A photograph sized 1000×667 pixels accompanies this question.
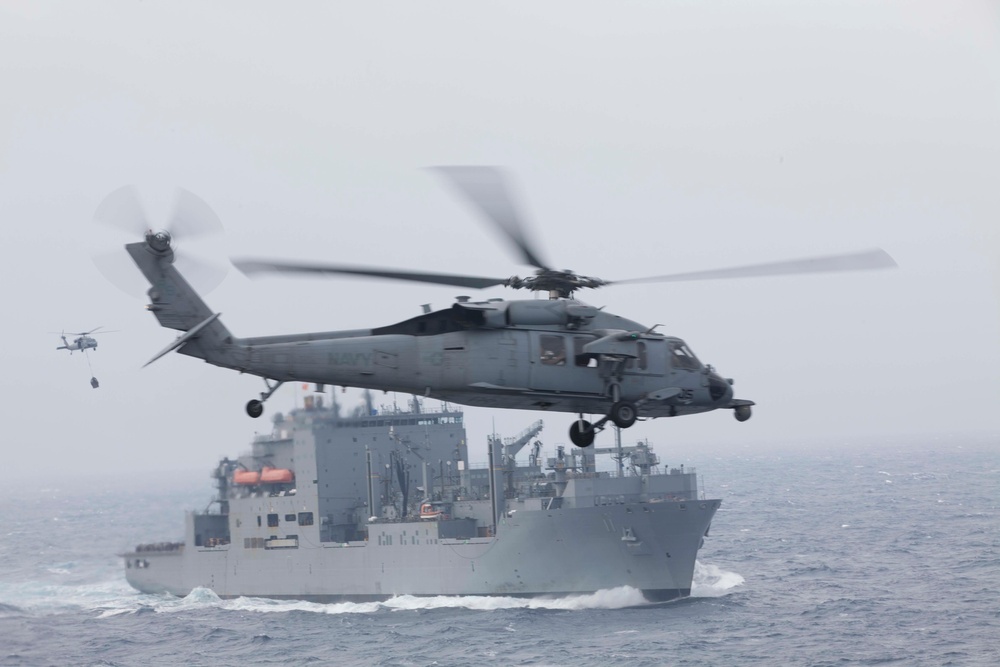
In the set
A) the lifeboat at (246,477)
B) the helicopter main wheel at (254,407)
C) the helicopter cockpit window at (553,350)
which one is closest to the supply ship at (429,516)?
the lifeboat at (246,477)

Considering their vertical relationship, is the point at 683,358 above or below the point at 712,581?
above

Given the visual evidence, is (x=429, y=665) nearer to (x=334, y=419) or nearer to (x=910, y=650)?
(x=334, y=419)

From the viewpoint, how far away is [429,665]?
3369 cm

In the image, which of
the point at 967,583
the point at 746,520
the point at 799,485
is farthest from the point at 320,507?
the point at 799,485

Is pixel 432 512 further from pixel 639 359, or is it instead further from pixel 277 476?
pixel 639 359

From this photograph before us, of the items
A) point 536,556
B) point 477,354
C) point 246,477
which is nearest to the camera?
point 477,354

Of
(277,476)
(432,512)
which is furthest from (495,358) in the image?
(277,476)

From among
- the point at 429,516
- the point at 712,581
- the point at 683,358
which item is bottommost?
the point at 712,581

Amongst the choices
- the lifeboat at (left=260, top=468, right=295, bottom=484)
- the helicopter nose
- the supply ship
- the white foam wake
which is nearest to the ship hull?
the supply ship

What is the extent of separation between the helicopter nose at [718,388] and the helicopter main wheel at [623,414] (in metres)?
1.43

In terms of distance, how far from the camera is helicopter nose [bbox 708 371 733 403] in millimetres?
14805

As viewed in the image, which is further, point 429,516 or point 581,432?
point 429,516

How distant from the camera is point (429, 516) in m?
39.6

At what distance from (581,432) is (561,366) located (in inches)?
43.4
